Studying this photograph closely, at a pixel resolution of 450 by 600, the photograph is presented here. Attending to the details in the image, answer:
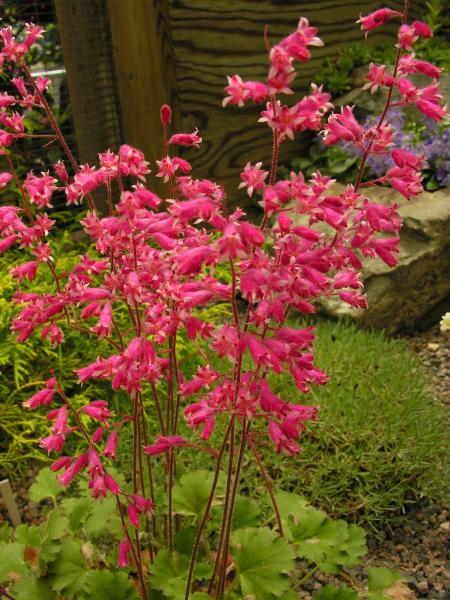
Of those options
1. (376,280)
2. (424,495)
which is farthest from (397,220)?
(376,280)

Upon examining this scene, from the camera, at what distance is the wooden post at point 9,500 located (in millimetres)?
2246

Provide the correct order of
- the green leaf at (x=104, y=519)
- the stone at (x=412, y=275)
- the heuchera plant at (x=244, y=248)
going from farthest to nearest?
1. the stone at (x=412, y=275)
2. the green leaf at (x=104, y=519)
3. the heuchera plant at (x=244, y=248)

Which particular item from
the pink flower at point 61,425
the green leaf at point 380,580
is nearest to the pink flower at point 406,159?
the pink flower at point 61,425

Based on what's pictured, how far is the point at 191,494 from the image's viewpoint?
174cm

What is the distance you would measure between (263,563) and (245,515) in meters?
0.30

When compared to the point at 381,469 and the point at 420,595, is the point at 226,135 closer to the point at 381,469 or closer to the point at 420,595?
the point at 381,469

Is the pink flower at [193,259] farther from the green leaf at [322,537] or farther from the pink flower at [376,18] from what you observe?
the green leaf at [322,537]

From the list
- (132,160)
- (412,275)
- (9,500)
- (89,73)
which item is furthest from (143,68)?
(132,160)

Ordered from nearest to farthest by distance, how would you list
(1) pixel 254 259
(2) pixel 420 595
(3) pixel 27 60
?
(1) pixel 254 259
(2) pixel 420 595
(3) pixel 27 60

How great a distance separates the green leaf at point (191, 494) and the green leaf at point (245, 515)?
92 mm

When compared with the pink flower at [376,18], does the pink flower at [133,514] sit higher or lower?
lower

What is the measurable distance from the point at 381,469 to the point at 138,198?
5.16ft

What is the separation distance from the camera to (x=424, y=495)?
2.33 meters

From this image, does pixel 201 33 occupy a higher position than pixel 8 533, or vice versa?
pixel 201 33
